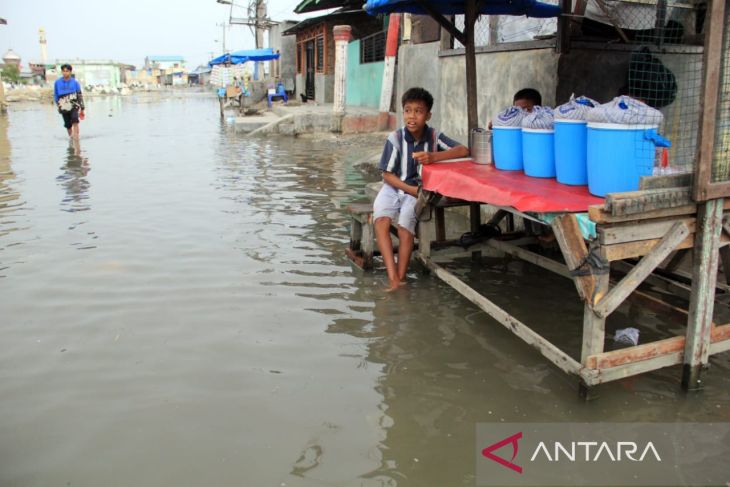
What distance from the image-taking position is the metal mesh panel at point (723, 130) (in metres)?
2.76

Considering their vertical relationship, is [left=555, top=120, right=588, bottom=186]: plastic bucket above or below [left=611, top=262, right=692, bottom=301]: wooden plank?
above

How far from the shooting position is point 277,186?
30.5 ft

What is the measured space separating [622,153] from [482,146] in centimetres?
152

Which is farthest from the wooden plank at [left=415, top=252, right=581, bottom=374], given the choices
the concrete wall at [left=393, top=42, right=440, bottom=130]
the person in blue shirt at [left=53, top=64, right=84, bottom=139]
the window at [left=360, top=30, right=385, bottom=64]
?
the window at [left=360, top=30, right=385, bottom=64]

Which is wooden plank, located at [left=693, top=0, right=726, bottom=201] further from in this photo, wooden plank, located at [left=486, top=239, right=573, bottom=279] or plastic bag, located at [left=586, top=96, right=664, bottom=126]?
wooden plank, located at [left=486, top=239, right=573, bottom=279]

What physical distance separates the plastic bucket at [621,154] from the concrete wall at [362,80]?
14787 millimetres

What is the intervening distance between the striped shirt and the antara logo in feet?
8.30

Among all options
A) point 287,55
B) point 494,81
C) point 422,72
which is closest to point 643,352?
point 494,81

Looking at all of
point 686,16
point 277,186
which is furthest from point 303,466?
point 277,186

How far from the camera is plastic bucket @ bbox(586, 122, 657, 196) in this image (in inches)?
116

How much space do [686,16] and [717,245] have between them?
13.8 feet

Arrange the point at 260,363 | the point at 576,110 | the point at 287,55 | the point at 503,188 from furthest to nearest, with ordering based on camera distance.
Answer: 1. the point at 287,55
2. the point at 260,363
3. the point at 503,188
4. the point at 576,110

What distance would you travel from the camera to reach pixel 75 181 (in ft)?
30.9

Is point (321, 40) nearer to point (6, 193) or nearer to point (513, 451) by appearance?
point (6, 193)
